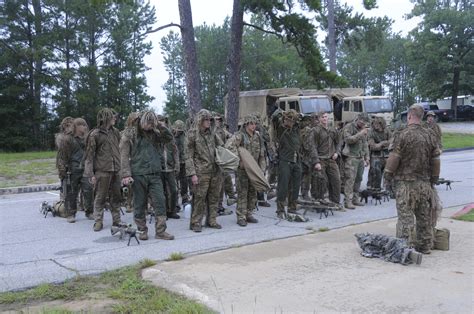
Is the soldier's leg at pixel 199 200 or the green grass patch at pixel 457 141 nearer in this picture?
the soldier's leg at pixel 199 200

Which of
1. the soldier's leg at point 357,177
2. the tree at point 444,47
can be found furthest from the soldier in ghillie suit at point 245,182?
the tree at point 444,47

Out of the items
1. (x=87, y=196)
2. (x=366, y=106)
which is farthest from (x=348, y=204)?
(x=366, y=106)

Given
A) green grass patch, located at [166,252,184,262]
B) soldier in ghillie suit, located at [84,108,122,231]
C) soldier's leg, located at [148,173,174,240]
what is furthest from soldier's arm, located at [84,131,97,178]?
green grass patch, located at [166,252,184,262]

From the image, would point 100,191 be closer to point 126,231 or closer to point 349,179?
point 126,231

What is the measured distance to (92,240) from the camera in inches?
305

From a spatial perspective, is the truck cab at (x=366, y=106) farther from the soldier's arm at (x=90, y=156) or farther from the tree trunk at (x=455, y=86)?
the soldier's arm at (x=90, y=156)

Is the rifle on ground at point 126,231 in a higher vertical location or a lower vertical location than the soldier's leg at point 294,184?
lower

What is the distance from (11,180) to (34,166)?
13.9 ft

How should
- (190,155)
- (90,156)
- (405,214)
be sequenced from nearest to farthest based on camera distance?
(405,214), (190,155), (90,156)

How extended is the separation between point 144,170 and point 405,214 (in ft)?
12.1

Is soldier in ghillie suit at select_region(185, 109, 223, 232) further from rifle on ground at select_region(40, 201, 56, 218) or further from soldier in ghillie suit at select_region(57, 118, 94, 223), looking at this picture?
rifle on ground at select_region(40, 201, 56, 218)

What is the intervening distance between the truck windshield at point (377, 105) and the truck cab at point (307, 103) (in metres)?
2.06

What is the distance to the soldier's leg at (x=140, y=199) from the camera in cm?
762

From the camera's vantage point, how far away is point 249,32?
5594 centimetres
